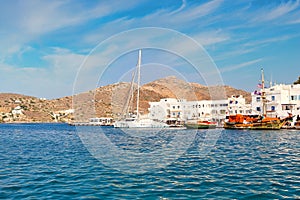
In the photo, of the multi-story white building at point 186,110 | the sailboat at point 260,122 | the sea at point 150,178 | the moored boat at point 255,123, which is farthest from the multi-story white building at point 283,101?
the sea at point 150,178

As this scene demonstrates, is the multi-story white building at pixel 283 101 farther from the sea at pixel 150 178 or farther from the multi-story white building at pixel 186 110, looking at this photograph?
the sea at pixel 150 178

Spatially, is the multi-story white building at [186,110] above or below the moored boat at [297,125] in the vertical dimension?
above

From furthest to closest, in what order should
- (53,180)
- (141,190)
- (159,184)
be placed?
(53,180) → (159,184) → (141,190)

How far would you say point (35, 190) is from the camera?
13.4m

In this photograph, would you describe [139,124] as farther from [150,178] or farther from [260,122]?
[150,178]

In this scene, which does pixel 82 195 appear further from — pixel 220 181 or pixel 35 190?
pixel 220 181

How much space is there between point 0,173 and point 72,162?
4.95 m

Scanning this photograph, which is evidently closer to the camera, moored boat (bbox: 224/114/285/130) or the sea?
the sea

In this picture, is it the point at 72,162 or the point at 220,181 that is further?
the point at 72,162

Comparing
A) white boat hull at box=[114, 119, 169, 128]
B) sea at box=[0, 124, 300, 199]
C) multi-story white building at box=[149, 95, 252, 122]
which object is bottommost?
sea at box=[0, 124, 300, 199]

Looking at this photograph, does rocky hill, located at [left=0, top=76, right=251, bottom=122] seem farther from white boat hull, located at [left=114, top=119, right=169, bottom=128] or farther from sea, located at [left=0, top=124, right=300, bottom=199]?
sea, located at [left=0, top=124, right=300, bottom=199]

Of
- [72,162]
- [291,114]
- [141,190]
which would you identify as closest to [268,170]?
[141,190]

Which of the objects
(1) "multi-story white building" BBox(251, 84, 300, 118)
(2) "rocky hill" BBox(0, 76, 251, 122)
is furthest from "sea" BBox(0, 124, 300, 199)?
(1) "multi-story white building" BBox(251, 84, 300, 118)

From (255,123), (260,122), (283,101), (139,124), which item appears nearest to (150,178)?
(260,122)
